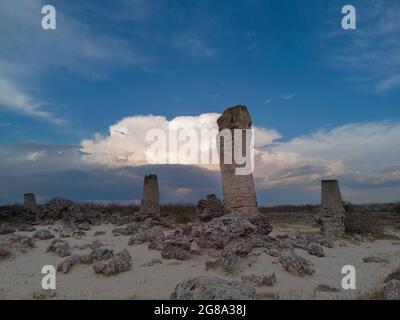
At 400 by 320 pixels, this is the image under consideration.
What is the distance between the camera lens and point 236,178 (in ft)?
36.9

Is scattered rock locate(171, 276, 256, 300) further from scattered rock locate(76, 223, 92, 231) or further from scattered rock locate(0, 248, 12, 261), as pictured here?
scattered rock locate(76, 223, 92, 231)

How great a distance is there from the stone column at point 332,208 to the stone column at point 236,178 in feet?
21.5

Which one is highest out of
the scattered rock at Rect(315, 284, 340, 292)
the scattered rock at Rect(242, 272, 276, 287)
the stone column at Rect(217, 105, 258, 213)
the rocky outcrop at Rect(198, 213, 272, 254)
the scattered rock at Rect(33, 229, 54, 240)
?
the stone column at Rect(217, 105, 258, 213)

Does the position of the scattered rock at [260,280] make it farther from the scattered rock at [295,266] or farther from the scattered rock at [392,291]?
the scattered rock at [392,291]

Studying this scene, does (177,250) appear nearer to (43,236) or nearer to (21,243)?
(21,243)

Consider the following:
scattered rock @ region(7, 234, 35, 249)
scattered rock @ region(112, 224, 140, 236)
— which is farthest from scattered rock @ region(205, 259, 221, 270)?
scattered rock @ region(112, 224, 140, 236)

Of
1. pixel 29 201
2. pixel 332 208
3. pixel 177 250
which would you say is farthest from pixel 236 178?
pixel 29 201

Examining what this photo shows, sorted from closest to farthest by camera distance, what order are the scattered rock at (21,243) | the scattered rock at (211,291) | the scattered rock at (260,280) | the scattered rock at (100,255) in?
the scattered rock at (211,291) → the scattered rock at (260,280) → the scattered rock at (100,255) → the scattered rock at (21,243)

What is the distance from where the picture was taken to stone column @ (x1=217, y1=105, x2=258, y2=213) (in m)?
11.2

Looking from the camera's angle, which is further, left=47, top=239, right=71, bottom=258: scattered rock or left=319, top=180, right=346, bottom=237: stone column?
left=319, top=180, right=346, bottom=237: stone column

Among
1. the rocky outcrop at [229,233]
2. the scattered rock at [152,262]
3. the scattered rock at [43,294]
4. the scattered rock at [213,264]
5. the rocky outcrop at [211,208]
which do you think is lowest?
the scattered rock at [43,294]

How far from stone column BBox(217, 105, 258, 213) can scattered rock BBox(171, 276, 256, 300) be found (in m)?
5.59

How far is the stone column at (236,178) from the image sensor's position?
11.2m

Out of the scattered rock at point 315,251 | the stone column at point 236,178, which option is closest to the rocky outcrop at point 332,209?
the scattered rock at point 315,251
